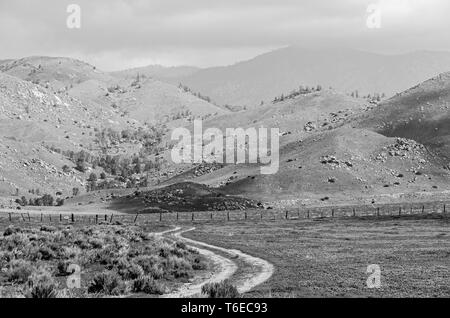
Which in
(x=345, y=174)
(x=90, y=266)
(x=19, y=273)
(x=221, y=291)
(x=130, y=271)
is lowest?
(x=345, y=174)

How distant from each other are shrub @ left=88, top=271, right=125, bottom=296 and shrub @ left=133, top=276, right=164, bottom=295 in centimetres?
75

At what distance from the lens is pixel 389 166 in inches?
6481

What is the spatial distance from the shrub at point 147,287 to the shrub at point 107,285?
745 millimetres

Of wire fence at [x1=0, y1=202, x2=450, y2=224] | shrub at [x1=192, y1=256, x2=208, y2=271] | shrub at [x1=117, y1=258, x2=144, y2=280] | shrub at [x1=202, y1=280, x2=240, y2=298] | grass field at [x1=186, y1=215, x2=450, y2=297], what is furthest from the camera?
wire fence at [x1=0, y1=202, x2=450, y2=224]

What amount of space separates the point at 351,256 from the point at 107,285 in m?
21.4

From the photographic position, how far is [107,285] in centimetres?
2878

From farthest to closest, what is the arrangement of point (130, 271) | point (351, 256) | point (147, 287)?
1. point (351, 256)
2. point (130, 271)
3. point (147, 287)

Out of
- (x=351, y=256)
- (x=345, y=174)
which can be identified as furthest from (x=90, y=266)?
(x=345, y=174)

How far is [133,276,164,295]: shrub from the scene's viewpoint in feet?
96.6

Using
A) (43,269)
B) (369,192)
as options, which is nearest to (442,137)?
(369,192)

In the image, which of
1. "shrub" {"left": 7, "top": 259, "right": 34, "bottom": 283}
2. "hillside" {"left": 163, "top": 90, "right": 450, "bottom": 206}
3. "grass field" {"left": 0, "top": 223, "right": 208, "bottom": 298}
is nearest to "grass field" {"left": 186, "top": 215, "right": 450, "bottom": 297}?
"grass field" {"left": 0, "top": 223, "right": 208, "bottom": 298}

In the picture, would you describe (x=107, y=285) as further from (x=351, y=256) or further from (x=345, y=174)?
(x=345, y=174)

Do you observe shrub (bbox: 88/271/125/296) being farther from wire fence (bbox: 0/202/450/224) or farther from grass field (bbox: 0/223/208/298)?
wire fence (bbox: 0/202/450/224)

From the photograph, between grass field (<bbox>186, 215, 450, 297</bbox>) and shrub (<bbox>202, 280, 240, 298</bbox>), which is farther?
grass field (<bbox>186, 215, 450, 297</bbox>)
